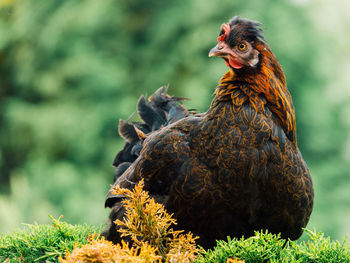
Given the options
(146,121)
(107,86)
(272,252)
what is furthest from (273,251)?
(107,86)

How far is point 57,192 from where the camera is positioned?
5.00m

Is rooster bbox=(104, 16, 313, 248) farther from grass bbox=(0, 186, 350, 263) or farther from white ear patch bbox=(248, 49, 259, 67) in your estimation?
grass bbox=(0, 186, 350, 263)

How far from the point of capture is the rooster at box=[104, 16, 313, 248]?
202 cm

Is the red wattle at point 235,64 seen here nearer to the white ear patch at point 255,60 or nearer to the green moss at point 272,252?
the white ear patch at point 255,60

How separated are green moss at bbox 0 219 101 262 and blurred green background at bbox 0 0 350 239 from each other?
226 centimetres

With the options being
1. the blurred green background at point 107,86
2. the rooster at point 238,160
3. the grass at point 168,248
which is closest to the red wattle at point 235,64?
the rooster at point 238,160

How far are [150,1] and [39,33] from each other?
1354mm

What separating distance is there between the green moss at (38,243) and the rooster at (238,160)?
1.64 ft

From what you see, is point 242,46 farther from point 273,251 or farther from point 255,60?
point 273,251

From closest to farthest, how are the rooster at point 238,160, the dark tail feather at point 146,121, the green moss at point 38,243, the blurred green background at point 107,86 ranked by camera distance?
the rooster at point 238,160, the green moss at point 38,243, the dark tail feather at point 146,121, the blurred green background at point 107,86

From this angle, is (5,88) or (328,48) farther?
(5,88)

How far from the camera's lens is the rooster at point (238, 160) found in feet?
6.62

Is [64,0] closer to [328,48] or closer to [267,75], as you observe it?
[328,48]

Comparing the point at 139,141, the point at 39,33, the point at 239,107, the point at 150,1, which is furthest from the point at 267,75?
the point at 39,33
